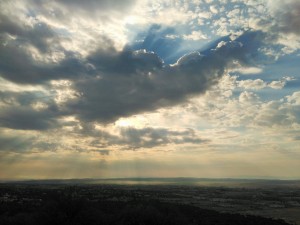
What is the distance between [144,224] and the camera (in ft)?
130

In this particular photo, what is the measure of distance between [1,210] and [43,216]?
21.2 meters

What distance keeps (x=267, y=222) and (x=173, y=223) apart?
2174 cm

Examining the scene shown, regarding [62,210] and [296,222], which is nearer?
[62,210]

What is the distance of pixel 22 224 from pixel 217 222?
29.5 m

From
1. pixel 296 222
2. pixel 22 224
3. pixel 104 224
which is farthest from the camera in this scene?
pixel 296 222

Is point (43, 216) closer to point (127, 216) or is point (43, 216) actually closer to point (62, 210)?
point (62, 210)

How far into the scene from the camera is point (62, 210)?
40906 mm

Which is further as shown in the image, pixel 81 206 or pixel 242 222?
pixel 242 222

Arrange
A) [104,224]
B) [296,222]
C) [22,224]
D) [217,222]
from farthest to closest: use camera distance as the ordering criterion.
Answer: [296,222]
[217,222]
[104,224]
[22,224]

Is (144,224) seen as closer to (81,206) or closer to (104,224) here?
(104,224)

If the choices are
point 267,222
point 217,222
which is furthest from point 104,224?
point 267,222

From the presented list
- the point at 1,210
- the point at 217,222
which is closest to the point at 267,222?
the point at 217,222

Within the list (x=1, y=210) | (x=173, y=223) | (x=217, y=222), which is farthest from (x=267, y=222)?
(x=1, y=210)

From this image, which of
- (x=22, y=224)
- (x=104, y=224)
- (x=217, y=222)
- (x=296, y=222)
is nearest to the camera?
(x=22, y=224)
